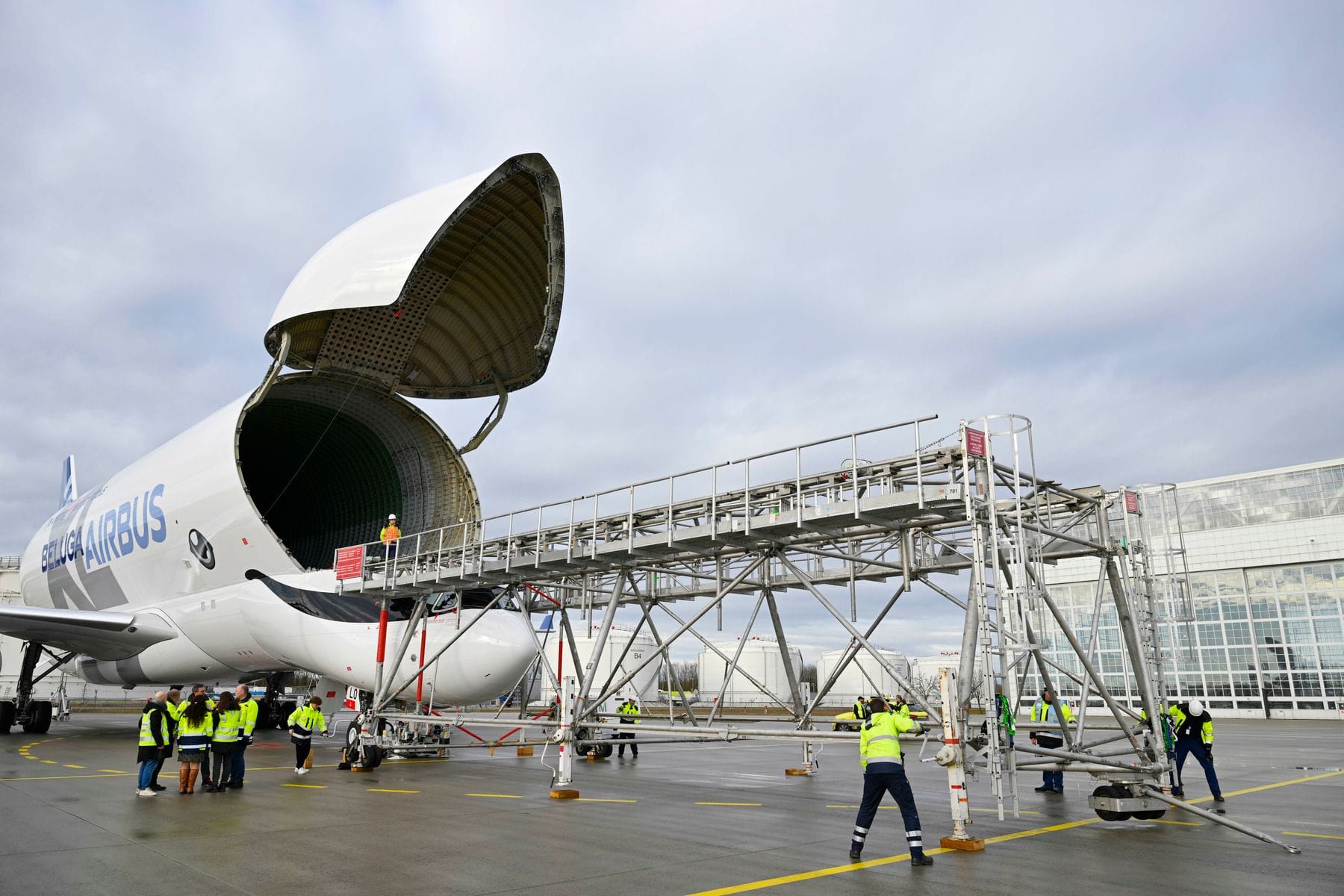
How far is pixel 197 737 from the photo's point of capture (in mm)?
13227

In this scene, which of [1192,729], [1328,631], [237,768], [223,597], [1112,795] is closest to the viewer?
[1112,795]

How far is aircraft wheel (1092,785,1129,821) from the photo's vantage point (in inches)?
414

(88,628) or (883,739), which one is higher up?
(88,628)

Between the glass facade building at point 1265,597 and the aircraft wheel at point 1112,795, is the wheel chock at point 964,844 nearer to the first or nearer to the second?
the aircraft wheel at point 1112,795

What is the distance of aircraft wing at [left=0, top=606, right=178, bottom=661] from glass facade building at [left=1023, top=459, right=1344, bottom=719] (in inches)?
1493

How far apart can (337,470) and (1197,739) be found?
73.5 ft

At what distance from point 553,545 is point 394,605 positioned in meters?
5.96

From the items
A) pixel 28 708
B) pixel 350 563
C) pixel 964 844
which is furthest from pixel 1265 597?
pixel 28 708

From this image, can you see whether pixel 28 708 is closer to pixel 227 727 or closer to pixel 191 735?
pixel 227 727

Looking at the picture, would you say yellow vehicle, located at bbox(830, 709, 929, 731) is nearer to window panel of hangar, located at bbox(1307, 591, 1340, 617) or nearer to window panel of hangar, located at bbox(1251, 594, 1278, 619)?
window panel of hangar, located at bbox(1251, 594, 1278, 619)

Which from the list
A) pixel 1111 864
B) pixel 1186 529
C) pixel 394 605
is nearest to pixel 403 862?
pixel 1111 864

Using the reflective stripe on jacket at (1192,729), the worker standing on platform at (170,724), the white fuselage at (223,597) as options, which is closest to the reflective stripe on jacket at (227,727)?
the worker standing on platform at (170,724)

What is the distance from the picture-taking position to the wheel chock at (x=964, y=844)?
8945 millimetres

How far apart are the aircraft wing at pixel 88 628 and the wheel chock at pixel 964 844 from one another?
70.6ft
